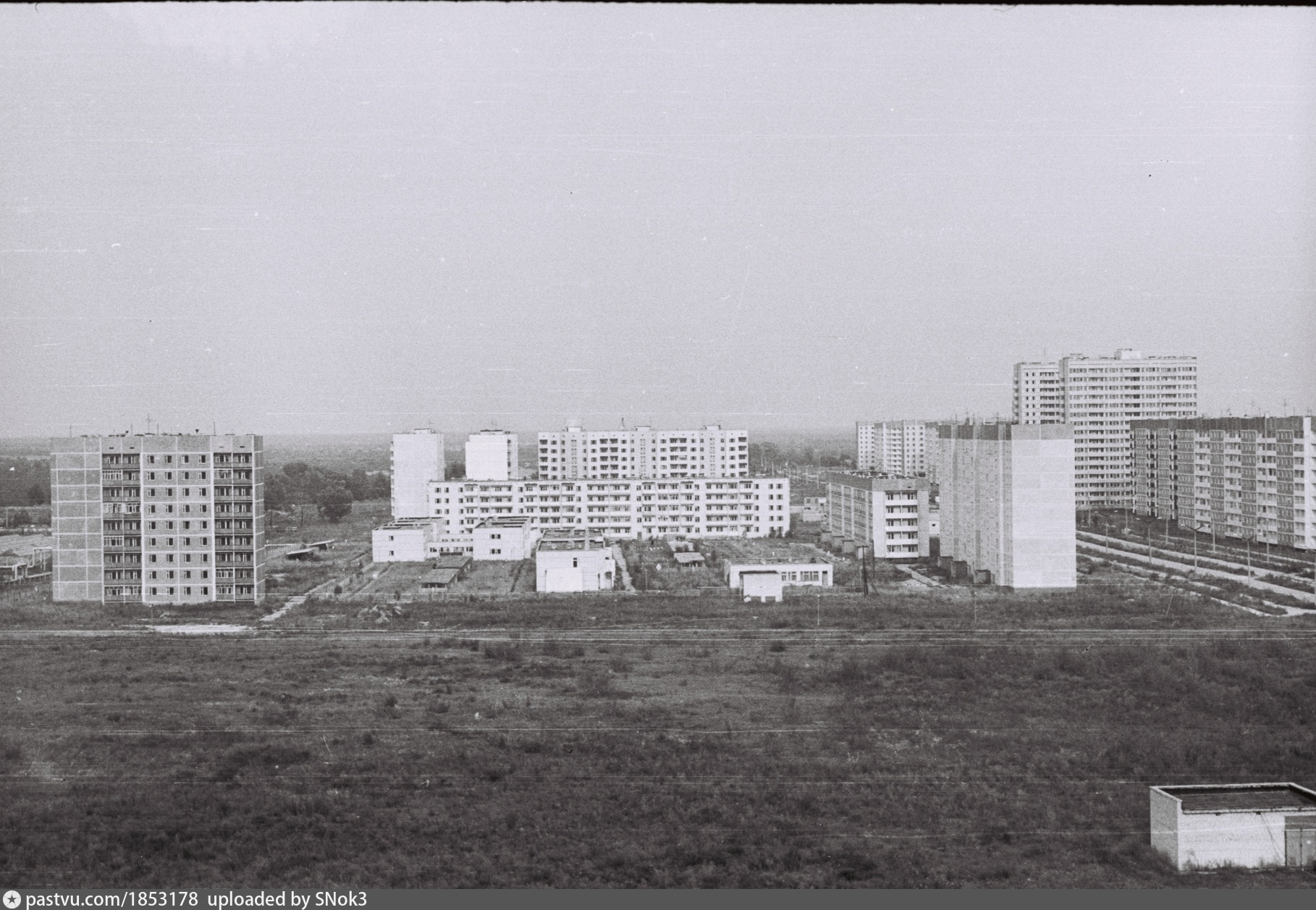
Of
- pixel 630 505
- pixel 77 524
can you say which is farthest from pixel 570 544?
pixel 77 524

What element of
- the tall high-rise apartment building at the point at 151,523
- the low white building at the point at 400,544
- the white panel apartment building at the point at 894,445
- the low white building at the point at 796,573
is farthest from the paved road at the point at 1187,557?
the white panel apartment building at the point at 894,445

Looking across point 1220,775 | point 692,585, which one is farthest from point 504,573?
point 1220,775

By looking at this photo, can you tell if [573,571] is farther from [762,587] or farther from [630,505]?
[630,505]

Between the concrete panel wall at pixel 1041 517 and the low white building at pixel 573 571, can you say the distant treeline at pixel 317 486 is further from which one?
the concrete panel wall at pixel 1041 517

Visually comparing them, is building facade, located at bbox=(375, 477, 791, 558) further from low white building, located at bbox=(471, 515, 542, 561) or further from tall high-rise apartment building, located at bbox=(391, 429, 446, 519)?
low white building, located at bbox=(471, 515, 542, 561)

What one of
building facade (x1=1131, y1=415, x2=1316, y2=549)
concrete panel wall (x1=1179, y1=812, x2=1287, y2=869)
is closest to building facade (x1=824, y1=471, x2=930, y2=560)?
building facade (x1=1131, y1=415, x2=1316, y2=549)

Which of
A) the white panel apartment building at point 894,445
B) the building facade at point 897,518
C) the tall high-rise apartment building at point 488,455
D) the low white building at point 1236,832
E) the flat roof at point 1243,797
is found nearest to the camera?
the low white building at point 1236,832
